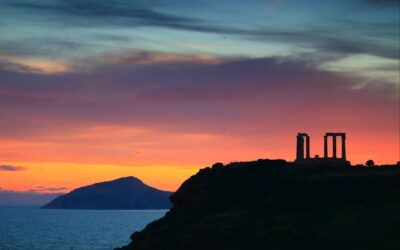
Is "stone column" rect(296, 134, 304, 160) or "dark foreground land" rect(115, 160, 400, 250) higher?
"stone column" rect(296, 134, 304, 160)

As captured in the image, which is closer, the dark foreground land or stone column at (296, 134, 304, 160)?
the dark foreground land

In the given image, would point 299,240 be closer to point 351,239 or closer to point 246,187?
point 351,239

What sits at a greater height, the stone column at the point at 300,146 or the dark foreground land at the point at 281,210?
the stone column at the point at 300,146

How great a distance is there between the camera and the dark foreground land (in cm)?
9806

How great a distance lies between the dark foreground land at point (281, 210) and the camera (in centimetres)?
9806

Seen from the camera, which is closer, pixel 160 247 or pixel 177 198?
pixel 160 247

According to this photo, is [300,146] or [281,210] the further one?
[300,146]

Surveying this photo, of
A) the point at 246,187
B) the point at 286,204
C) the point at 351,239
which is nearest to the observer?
the point at 351,239

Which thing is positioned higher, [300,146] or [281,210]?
[300,146]

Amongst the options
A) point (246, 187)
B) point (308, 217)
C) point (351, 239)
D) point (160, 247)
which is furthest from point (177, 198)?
point (351, 239)

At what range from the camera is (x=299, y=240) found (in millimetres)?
98062

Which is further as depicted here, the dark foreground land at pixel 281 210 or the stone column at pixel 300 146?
the stone column at pixel 300 146

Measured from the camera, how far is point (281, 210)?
382 ft

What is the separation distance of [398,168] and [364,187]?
1423cm
